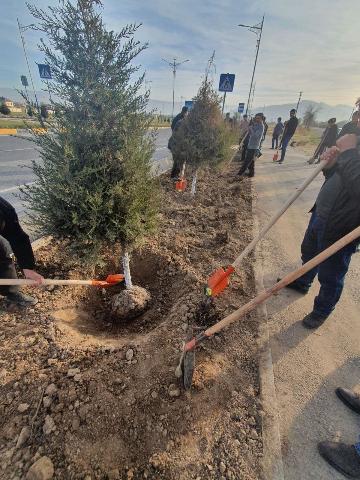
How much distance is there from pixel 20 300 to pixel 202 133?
220 inches

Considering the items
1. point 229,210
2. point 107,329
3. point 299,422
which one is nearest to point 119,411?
point 107,329

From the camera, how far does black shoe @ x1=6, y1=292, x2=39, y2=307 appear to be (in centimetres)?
313

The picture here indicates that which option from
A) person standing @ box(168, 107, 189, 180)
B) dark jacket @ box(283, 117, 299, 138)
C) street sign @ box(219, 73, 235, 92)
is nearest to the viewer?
person standing @ box(168, 107, 189, 180)

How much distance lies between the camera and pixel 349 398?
2.37 meters

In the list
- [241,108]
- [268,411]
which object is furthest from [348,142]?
[241,108]

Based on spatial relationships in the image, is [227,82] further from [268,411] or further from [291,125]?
[268,411]

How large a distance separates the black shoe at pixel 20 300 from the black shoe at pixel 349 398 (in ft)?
10.5

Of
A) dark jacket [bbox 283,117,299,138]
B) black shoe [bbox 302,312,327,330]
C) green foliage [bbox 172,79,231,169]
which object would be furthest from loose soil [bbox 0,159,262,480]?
dark jacket [bbox 283,117,299,138]

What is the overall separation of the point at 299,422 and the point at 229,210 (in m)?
4.97

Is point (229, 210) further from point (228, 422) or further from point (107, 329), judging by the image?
point (228, 422)

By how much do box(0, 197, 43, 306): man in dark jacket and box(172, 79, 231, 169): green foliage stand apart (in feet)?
16.1

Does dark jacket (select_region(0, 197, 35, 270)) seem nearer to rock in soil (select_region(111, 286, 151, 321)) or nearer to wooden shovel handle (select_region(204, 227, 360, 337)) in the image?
rock in soil (select_region(111, 286, 151, 321))

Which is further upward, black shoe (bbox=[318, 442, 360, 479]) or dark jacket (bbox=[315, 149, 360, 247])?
dark jacket (bbox=[315, 149, 360, 247])

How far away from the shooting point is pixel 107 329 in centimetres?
312
